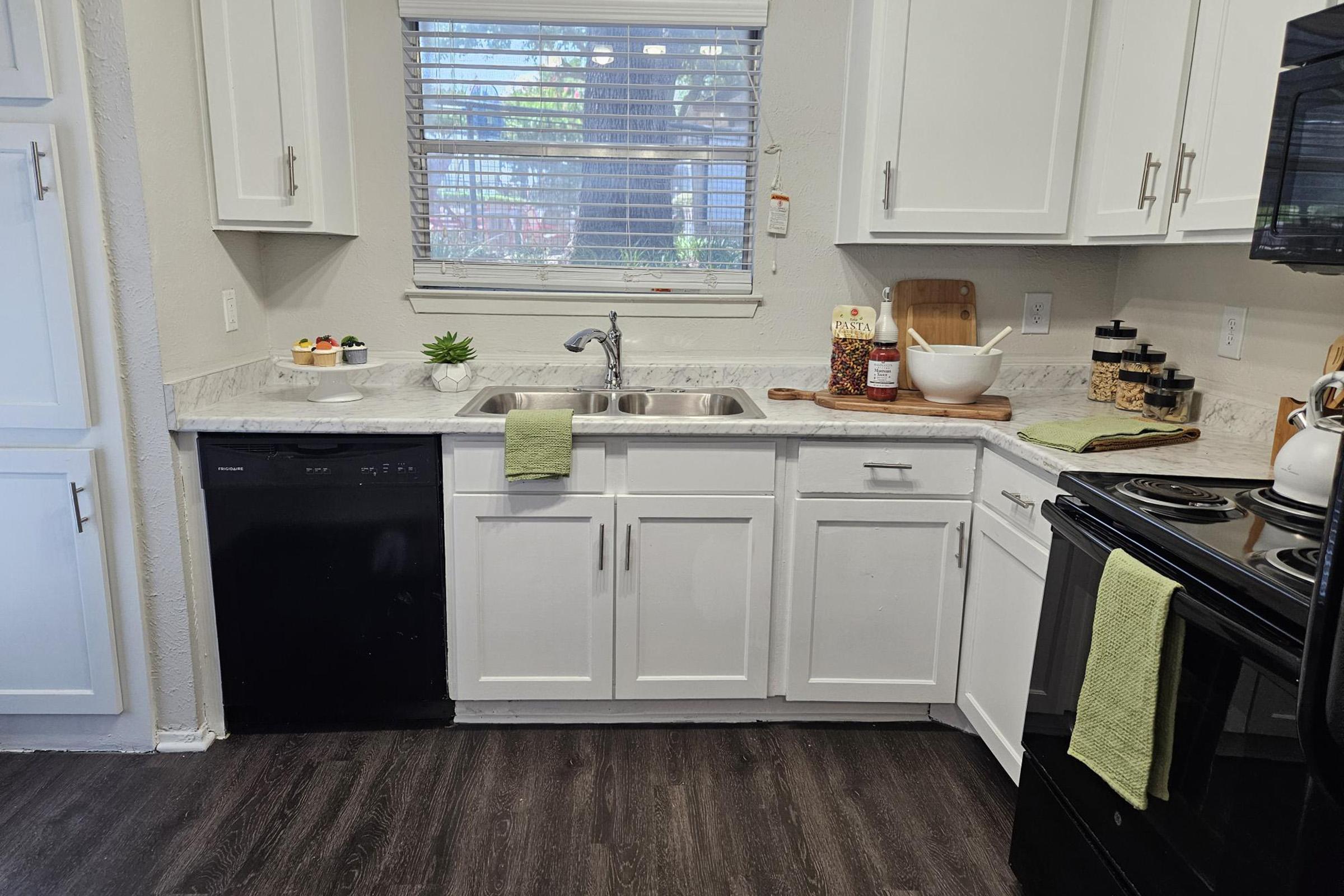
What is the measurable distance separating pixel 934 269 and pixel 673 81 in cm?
100

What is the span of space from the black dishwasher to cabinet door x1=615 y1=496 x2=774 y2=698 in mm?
499

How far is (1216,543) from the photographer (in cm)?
123

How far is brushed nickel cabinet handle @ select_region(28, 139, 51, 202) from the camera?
186 cm

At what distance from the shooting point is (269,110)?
2.25 meters

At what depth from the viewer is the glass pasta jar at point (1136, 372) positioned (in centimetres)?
235

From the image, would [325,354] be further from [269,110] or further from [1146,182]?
[1146,182]

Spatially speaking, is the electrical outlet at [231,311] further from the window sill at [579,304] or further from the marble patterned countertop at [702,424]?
the window sill at [579,304]

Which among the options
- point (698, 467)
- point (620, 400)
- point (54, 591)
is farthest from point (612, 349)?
point (54, 591)

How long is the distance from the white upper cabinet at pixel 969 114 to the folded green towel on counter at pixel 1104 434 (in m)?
0.64

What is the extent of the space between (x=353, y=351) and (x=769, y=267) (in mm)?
1275

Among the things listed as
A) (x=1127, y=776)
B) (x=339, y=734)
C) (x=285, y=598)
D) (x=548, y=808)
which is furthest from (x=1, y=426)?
(x=1127, y=776)

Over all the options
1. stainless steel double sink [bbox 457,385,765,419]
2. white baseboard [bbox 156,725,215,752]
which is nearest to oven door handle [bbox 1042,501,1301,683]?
stainless steel double sink [bbox 457,385,765,419]

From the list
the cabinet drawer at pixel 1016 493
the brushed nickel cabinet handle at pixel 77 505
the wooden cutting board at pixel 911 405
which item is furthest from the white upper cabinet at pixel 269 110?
the cabinet drawer at pixel 1016 493

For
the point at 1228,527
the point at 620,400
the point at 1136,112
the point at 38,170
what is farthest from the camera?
the point at 620,400
